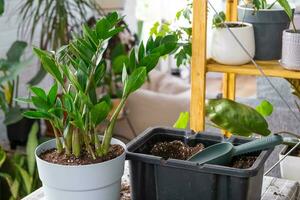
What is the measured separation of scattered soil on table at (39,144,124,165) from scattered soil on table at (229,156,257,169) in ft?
0.76

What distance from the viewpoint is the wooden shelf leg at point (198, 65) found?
47.3 inches

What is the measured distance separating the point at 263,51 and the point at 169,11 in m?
3.19

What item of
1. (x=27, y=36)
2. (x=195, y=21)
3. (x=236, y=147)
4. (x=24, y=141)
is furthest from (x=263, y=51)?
(x=27, y=36)

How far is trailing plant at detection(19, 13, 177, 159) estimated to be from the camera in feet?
3.07

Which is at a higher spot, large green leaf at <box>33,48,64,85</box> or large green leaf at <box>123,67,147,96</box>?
large green leaf at <box>33,48,64,85</box>

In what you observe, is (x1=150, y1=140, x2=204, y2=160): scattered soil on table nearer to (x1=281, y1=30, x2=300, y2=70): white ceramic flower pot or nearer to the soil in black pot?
the soil in black pot

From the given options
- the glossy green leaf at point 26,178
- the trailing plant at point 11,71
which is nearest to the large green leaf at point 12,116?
the trailing plant at point 11,71

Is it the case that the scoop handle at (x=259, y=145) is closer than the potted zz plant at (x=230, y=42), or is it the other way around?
the scoop handle at (x=259, y=145)

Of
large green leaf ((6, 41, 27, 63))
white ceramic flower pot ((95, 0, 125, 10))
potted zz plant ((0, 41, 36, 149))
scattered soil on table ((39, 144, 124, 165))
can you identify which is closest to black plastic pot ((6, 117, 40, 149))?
potted zz plant ((0, 41, 36, 149))

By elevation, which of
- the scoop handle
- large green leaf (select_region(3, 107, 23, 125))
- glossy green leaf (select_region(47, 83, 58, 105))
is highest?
glossy green leaf (select_region(47, 83, 58, 105))

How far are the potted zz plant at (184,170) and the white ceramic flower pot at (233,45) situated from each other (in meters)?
0.24

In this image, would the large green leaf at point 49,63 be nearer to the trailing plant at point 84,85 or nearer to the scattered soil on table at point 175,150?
the trailing plant at point 84,85

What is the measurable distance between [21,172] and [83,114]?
1.28m

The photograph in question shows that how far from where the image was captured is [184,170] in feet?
3.19
